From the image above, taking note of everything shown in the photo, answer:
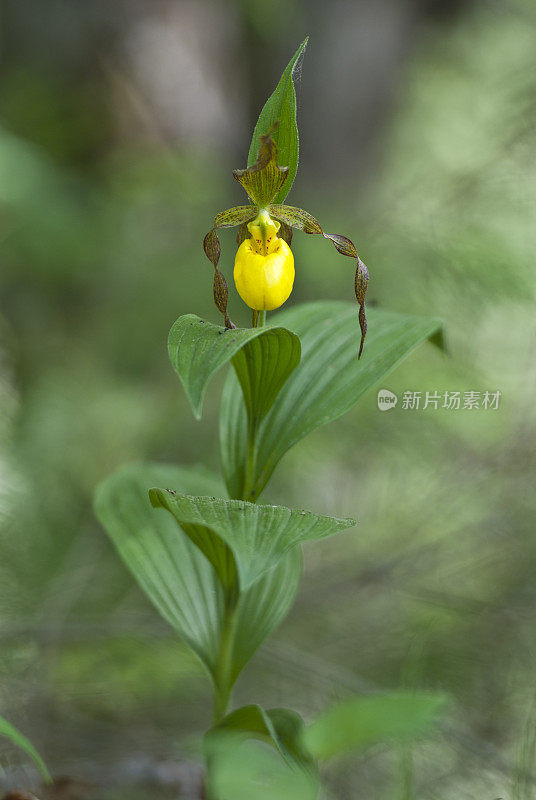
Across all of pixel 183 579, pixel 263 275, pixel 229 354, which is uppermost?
pixel 263 275

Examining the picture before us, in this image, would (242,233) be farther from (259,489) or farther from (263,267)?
(259,489)

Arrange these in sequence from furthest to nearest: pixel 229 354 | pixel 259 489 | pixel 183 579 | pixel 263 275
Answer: pixel 183 579 → pixel 259 489 → pixel 263 275 → pixel 229 354

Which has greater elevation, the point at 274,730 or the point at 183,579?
the point at 183,579

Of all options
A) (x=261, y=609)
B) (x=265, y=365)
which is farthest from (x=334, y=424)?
(x=265, y=365)

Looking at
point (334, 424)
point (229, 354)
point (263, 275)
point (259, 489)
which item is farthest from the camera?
point (334, 424)

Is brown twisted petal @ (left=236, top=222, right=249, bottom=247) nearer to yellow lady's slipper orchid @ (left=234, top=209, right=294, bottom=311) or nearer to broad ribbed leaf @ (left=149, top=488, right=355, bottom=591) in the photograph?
yellow lady's slipper orchid @ (left=234, top=209, right=294, bottom=311)

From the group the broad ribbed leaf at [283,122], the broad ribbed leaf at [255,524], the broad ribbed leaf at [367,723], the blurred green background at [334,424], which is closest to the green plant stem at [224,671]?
the blurred green background at [334,424]
